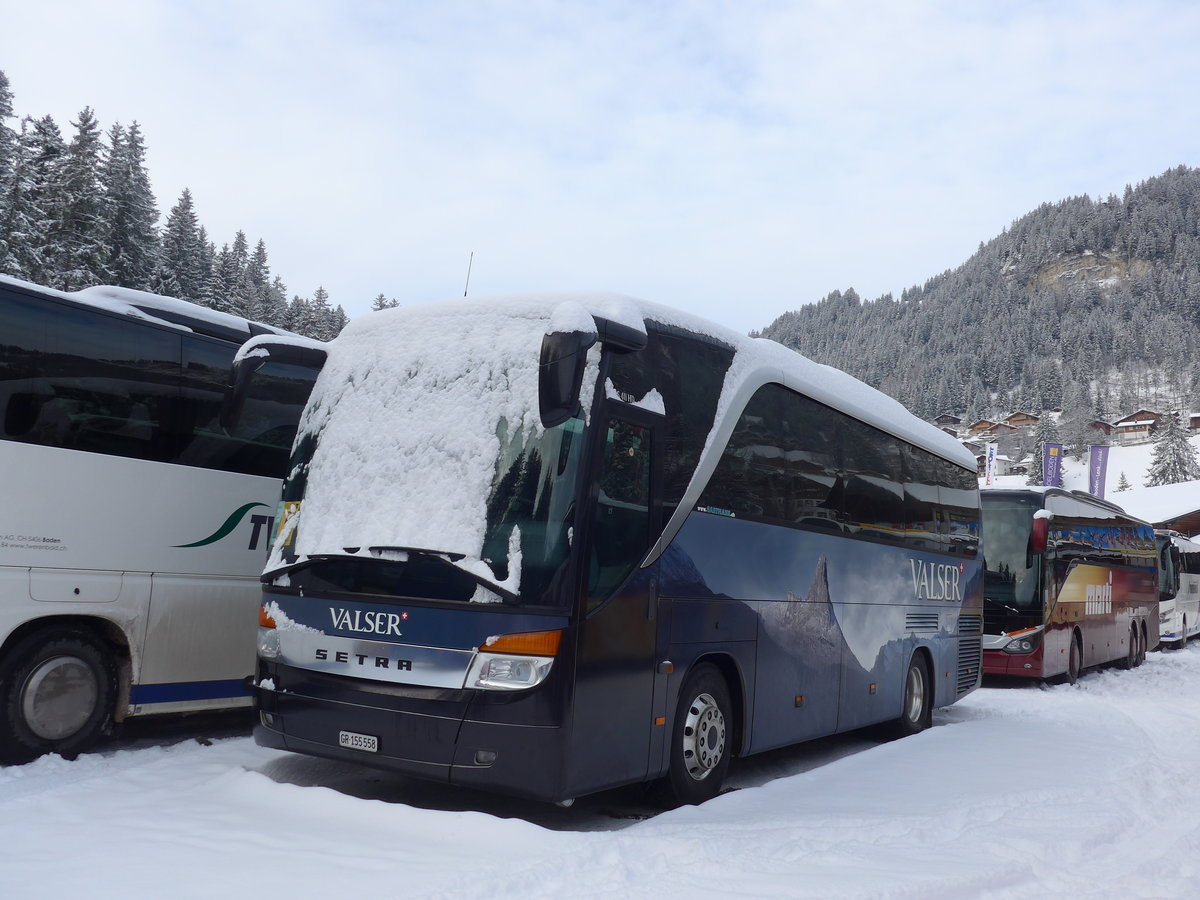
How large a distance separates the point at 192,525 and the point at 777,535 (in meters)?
4.68

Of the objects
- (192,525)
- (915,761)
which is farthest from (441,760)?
(915,761)

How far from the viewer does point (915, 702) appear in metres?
11.3

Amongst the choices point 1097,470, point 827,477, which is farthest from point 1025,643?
point 1097,470

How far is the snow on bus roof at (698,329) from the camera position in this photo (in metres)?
6.26

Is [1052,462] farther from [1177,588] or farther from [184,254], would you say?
[184,254]

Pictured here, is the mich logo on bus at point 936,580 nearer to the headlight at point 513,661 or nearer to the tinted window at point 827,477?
the tinted window at point 827,477

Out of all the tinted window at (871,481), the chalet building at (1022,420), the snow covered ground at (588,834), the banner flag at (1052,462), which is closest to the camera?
the snow covered ground at (588,834)

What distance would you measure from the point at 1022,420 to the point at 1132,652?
5908 inches

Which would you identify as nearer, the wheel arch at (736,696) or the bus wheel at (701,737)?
the bus wheel at (701,737)

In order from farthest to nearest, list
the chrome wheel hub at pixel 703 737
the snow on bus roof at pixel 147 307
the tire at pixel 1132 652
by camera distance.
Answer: the tire at pixel 1132 652 → the snow on bus roof at pixel 147 307 → the chrome wheel hub at pixel 703 737

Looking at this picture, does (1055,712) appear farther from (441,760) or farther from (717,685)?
(441,760)

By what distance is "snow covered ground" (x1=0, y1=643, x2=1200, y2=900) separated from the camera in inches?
182

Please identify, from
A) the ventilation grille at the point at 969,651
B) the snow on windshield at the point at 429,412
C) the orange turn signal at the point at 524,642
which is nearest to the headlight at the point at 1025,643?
the ventilation grille at the point at 969,651

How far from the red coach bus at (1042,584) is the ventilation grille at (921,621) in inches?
176
